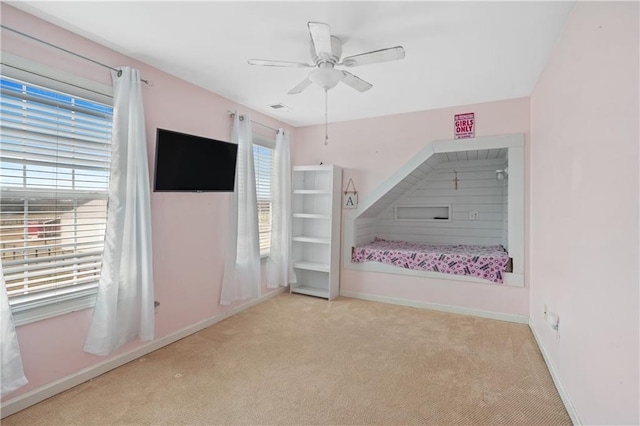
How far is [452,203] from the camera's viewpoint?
15.0 feet

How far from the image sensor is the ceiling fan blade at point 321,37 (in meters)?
1.70

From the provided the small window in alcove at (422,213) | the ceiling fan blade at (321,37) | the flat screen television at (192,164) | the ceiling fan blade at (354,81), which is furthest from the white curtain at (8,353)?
the small window in alcove at (422,213)

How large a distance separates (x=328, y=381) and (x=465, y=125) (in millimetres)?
3056

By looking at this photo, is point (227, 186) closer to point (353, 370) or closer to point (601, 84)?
point (353, 370)

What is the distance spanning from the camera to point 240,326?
129 inches

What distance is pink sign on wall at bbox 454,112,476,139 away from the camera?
3629 millimetres

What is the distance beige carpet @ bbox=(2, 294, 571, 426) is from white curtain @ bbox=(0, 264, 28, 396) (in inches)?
9.1

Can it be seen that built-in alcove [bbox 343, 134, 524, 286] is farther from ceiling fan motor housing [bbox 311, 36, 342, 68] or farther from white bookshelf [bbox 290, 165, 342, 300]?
ceiling fan motor housing [bbox 311, 36, 342, 68]

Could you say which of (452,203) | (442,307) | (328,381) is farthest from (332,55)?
(452,203)

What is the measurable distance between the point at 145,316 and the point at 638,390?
9.38 feet

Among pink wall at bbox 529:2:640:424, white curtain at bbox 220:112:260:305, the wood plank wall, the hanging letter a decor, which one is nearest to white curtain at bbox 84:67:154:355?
white curtain at bbox 220:112:260:305

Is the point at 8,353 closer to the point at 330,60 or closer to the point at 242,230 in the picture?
the point at 242,230

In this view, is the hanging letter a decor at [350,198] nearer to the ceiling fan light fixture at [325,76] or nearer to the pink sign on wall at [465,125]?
the pink sign on wall at [465,125]

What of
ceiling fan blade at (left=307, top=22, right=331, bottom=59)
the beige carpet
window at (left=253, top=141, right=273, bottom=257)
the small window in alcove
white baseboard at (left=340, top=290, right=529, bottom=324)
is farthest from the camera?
the small window in alcove
